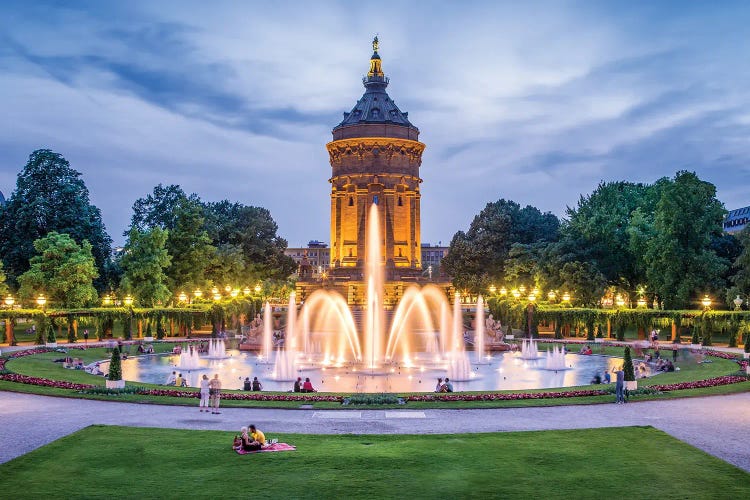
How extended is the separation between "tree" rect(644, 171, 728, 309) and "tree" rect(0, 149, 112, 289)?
52.9 metres

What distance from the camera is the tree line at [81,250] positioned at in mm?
67875

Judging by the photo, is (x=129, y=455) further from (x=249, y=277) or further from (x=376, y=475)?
(x=249, y=277)

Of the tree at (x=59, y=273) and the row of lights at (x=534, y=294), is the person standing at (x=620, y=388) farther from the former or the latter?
the tree at (x=59, y=273)

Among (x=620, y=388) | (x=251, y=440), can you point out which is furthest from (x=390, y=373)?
(x=251, y=440)

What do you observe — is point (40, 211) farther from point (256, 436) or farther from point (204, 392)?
point (256, 436)

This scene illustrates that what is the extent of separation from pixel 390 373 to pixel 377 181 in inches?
2736

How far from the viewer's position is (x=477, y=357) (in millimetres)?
55438

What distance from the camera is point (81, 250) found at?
70188 mm

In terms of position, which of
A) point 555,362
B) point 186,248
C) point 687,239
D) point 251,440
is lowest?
point 251,440

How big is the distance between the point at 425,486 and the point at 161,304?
211ft

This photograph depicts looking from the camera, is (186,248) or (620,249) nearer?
(620,249)

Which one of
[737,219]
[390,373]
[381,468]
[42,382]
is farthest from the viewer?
[737,219]

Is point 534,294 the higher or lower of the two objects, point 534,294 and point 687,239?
the lower

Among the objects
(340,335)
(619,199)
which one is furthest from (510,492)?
(619,199)
